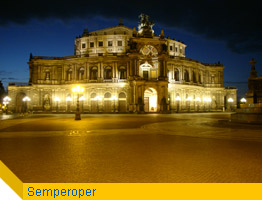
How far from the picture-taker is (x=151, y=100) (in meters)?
57.9

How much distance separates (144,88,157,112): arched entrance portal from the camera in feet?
184

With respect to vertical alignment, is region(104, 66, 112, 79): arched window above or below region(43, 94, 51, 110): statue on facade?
above

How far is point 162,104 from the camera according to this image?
171 ft

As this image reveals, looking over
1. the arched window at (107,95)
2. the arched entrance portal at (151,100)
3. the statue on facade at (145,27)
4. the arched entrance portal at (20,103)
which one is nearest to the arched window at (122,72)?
the arched window at (107,95)

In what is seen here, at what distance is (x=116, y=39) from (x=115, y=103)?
20899mm

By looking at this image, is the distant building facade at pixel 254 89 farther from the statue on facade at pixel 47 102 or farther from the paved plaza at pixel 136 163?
the statue on facade at pixel 47 102

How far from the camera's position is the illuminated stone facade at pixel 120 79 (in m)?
53.7

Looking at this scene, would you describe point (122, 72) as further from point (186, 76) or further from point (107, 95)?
point (186, 76)

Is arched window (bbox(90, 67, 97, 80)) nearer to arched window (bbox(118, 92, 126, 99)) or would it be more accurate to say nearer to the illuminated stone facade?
the illuminated stone facade

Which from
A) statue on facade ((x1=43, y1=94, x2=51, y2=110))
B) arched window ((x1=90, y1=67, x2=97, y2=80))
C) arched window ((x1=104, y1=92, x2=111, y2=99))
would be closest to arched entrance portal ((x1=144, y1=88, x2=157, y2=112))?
arched window ((x1=104, y1=92, x2=111, y2=99))

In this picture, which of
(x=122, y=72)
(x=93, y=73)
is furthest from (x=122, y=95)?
(x=93, y=73)
